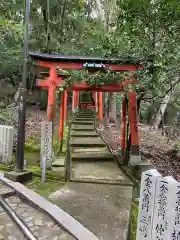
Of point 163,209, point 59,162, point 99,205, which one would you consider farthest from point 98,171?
point 163,209

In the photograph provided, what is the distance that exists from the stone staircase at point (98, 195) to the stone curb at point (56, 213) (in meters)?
0.16

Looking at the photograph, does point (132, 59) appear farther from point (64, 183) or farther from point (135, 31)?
point (64, 183)

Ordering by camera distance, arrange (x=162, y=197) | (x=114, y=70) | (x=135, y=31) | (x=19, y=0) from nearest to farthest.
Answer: (x=162, y=197)
(x=135, y=31)
(x=114, y=70)
(x=19, y=0)

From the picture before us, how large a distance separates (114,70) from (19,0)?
10321 millimetres

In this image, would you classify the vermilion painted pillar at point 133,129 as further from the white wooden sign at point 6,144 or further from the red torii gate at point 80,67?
the white wooden sign at point 6,144

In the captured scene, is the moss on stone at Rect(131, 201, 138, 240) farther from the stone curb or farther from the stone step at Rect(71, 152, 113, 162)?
the stone step at Rect(71, 152, 113, 162)

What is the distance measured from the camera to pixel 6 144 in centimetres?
817

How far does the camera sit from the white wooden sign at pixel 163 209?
118 inches

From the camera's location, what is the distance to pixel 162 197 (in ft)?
10.2

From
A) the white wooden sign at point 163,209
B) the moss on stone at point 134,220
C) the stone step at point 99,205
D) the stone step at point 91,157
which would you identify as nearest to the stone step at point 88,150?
the stone step at point 91,157

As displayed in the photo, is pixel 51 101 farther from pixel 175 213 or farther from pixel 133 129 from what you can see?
pixel 175 213

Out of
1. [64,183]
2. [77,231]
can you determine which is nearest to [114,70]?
[64,183]

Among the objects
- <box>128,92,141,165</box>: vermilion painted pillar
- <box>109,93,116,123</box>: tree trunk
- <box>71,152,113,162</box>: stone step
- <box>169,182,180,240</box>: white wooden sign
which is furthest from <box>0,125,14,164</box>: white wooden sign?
<box>109,93,116,123</box>: tree trunk

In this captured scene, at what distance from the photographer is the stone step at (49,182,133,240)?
444 cm
